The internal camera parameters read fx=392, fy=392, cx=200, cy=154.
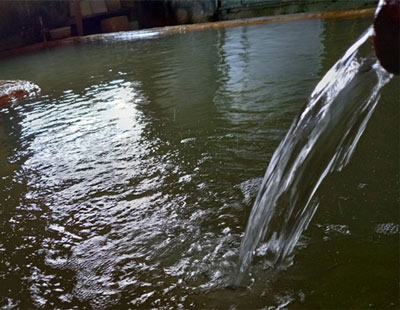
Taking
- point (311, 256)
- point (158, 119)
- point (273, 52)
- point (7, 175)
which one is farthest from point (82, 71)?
point (311, 256)

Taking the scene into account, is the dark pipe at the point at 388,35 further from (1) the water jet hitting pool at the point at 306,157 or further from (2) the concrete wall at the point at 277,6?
(2) the concrete wall at the point at 277,6

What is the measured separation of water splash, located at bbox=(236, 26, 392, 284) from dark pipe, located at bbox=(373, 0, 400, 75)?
1.82 feet

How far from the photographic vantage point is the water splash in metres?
1.88

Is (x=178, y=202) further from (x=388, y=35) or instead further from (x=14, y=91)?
(x=14, y=91)

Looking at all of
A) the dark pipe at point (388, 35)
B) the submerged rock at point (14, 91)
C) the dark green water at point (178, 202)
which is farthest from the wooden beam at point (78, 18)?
the dark pipe at point (388, 35)

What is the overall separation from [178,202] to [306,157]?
0.85 metres

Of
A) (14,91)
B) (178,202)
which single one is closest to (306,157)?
(178,202)

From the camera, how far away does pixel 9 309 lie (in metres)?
1.73

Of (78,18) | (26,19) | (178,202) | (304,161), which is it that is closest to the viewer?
(304,161)

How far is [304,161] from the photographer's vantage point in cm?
205

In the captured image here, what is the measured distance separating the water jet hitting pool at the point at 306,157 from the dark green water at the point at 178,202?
87 mm

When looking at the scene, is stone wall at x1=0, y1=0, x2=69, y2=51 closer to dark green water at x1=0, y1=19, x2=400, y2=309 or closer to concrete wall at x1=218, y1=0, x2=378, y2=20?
concrete wall at x1=218, y1=0, x2=378, y2=20

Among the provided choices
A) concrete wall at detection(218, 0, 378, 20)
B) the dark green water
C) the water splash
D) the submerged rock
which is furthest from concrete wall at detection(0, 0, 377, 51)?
the water splash

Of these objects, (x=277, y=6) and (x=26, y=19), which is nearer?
(x=277, y=6)
